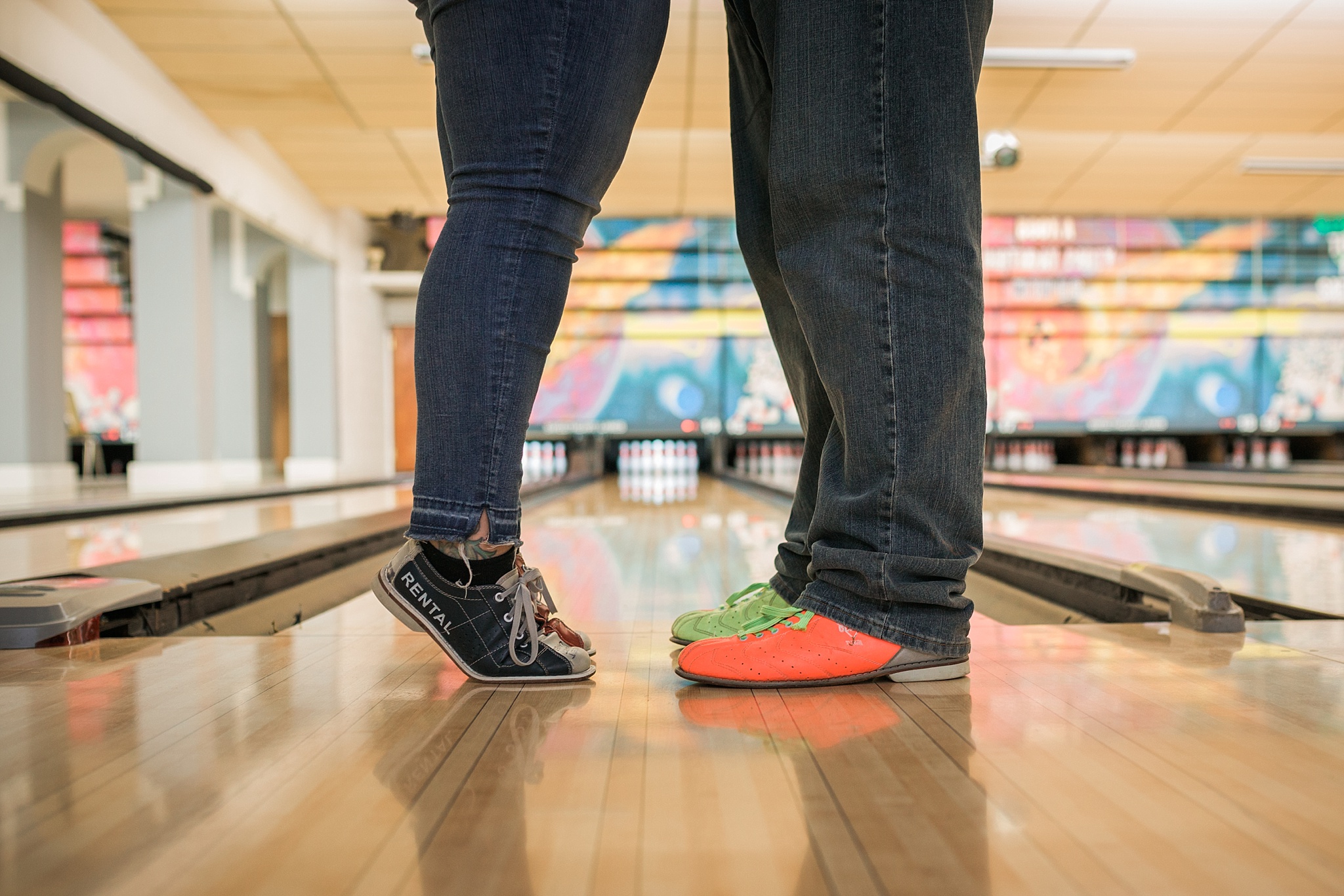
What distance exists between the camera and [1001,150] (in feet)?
16.5

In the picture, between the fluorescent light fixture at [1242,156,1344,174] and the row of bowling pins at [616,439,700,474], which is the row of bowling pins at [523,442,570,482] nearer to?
the row of bowling pins at [616,439,700,474]

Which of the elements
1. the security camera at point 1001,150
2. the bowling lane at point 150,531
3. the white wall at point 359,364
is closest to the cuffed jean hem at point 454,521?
the bowling lane at point 150,531

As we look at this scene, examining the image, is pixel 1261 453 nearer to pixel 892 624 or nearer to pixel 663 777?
pixel 892 624

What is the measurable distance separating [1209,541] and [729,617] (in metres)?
1.65

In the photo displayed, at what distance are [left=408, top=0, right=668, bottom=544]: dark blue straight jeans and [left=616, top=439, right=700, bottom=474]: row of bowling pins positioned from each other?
6.65 m

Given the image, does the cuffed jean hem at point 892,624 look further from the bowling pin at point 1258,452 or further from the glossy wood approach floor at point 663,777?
the bowling pin at point 1258,452

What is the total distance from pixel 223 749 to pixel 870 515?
47cm

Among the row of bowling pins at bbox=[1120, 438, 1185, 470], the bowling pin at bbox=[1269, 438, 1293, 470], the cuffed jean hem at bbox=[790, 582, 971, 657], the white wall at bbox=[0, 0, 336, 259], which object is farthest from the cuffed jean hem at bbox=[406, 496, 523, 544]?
the bowling pin at bbox=[1269, 438, 1293, 470]

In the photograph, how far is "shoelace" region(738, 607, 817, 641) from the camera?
73 centimetres

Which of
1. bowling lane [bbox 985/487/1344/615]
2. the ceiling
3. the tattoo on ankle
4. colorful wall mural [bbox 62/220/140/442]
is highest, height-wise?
the ceiling

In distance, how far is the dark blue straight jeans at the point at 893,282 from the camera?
0.71 meters

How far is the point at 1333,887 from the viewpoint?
368 mm

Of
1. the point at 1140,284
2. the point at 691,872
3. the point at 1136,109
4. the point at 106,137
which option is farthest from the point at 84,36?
the point at 1140,284

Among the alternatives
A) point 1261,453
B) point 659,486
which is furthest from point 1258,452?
point 659,486
